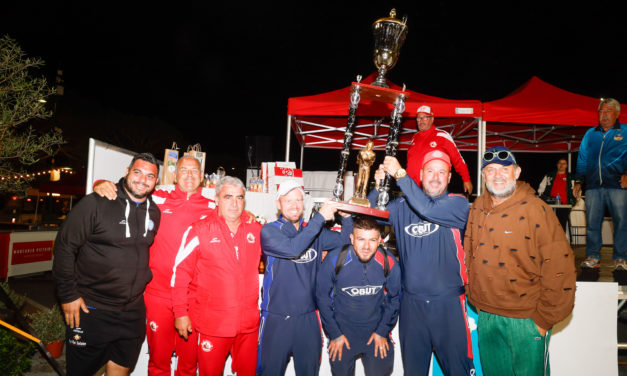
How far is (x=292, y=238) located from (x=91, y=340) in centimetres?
197

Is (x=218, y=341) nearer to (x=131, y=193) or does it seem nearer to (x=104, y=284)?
(x=104, y=284)

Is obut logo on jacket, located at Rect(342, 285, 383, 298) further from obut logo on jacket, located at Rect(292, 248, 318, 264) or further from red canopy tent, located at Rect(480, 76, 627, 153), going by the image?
red canopy tent, located at Rect(480, 76, 627, 153)

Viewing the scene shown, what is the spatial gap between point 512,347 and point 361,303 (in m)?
1.20

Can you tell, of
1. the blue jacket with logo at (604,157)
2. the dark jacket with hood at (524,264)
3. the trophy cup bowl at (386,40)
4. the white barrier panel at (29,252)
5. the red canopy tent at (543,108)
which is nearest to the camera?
the dark jacket with hood at (524,264)

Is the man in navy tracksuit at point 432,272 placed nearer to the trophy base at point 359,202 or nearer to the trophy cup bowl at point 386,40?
the trophy base at point 359,202

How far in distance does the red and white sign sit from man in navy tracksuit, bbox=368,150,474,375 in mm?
10267

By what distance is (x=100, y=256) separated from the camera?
9.10ft

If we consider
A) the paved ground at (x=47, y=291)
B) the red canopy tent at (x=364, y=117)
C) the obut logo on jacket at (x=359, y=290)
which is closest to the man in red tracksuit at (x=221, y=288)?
the obut logo on jacket at (x=359, y=290)

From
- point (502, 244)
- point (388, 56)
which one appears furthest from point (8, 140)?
point (502, 244)

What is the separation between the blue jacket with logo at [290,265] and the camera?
2.71 metres

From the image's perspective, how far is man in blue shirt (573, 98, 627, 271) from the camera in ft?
13.4

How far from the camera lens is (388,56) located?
3.26m

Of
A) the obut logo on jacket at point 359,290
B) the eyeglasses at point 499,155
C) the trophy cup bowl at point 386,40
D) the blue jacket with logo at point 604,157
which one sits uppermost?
the trophy cup bowl at point 386,40

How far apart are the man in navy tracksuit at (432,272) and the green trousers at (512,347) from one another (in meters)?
0.15
